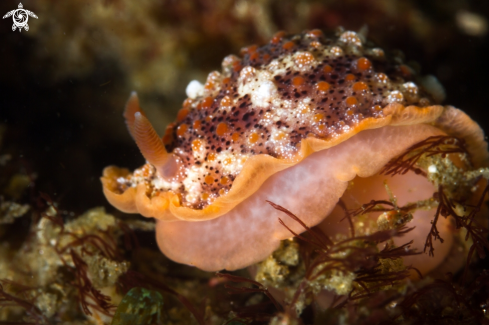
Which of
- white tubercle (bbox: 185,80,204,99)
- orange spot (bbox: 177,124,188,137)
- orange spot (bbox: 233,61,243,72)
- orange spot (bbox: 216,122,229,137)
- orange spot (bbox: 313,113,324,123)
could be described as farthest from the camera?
white tubercle (bbox: 185,80,204,99)

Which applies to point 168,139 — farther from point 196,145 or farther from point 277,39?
point 277,39

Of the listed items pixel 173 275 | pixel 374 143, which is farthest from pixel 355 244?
pixel 173 275

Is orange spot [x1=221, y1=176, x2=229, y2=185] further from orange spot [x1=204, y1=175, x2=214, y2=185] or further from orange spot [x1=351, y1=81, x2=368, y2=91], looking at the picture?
orange spot [x1=351, y1=81, x2=368, y2=91]

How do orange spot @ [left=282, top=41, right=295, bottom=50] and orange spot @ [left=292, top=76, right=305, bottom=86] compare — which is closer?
orange spot @ [left=292, top=76, right=305, bottom=86]

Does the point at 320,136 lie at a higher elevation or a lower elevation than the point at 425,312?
higher

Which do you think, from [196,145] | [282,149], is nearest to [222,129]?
[196,145]

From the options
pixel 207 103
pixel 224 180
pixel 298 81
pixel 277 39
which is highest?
pixel 277 39

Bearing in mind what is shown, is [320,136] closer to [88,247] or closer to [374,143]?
[374,143]

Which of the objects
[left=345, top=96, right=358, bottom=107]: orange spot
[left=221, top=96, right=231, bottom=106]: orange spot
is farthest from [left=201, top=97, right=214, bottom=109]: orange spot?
[left=345, top=96, right=358, bottom=107]: orange spot
